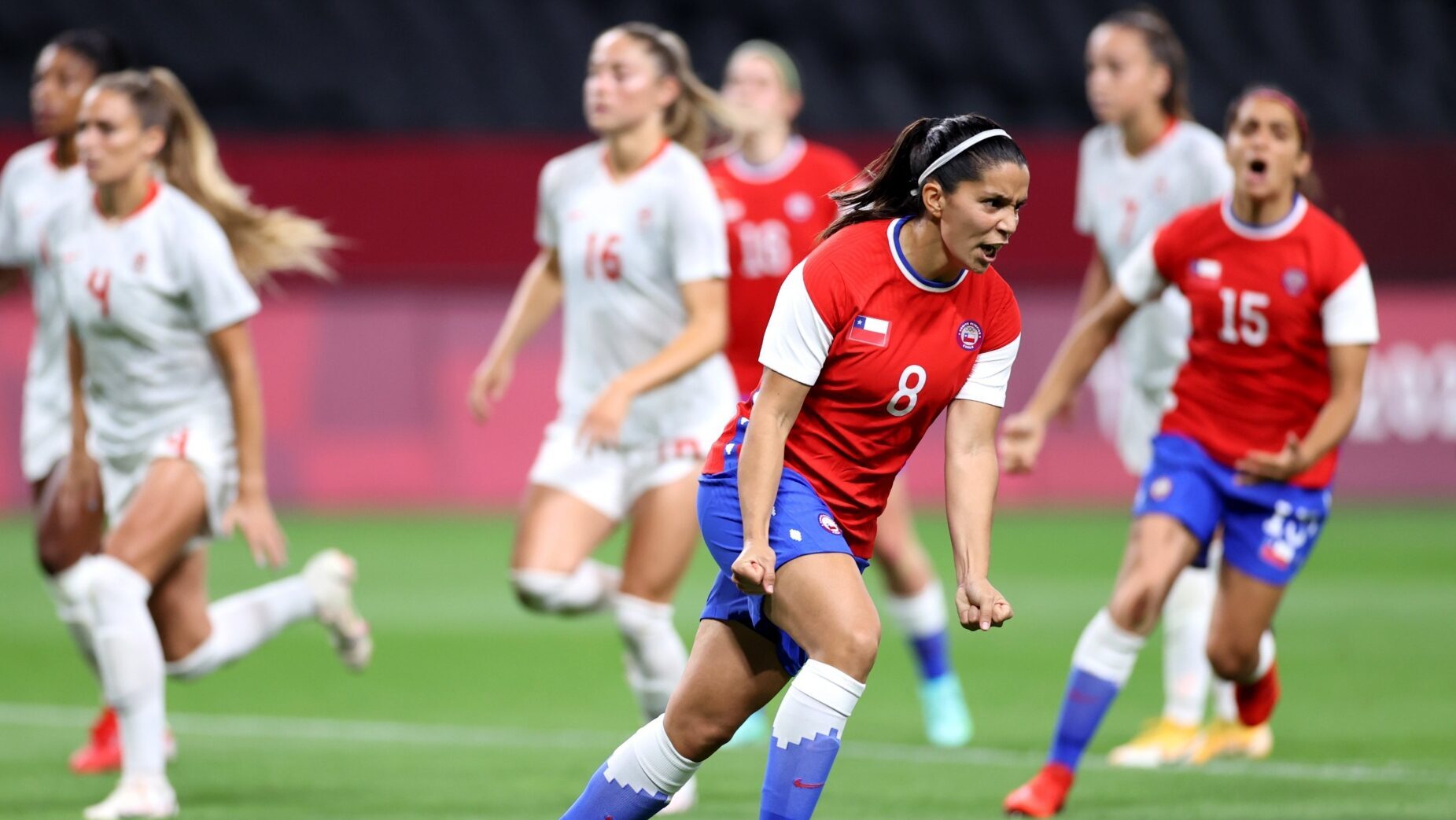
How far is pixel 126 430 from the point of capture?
6574 mm

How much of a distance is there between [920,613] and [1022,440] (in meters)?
1.72

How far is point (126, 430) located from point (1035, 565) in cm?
774

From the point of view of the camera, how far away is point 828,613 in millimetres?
4559

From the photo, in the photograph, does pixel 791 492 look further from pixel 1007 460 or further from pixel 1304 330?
pixel 1304 330

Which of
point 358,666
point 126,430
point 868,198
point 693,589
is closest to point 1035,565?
point 693,589

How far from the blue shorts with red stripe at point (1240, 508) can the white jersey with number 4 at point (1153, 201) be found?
4.18 ft

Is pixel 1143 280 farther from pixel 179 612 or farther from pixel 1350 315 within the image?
pixel 179 612

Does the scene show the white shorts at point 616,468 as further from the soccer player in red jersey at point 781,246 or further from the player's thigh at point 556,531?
the soccer player in red jersey at point 781,246

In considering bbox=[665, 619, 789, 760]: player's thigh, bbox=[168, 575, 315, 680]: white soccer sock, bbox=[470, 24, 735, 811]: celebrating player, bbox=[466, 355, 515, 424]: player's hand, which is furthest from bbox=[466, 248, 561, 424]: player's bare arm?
bbox=[665, 619, 789, 760]: player's thigh

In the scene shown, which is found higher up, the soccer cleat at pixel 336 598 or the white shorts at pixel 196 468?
the white shorts at pixel 196 468

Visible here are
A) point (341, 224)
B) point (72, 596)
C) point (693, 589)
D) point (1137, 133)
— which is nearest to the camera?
point (72, 596)

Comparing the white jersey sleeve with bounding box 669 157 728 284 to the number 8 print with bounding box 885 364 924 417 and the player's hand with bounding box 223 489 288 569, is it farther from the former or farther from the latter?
the number 8 print with bounding box 885 364 924 417

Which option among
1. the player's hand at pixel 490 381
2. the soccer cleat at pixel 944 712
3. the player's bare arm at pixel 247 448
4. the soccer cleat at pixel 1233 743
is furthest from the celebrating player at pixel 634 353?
the soccer cleat at pixel 1233 743

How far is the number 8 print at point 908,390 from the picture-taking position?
15.4ft
